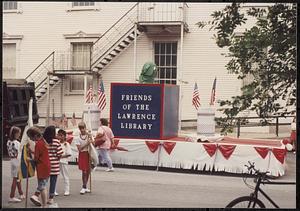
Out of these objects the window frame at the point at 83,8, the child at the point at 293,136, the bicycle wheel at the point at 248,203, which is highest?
the window frame at the point at 83,8

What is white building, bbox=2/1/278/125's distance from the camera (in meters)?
6.42

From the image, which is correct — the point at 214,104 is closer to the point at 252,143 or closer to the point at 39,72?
the point at 252,143

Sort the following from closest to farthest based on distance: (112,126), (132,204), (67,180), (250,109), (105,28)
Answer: (250,109), (132,204), (67,180), (105,28), (112,126)

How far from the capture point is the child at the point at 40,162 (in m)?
6.08

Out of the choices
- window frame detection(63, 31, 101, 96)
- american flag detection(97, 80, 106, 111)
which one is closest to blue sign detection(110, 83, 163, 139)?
american flag detection(97, 80, 106, 111)

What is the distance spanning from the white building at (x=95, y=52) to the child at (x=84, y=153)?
0.35 meters

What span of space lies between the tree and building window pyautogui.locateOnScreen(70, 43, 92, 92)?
227 centimetres

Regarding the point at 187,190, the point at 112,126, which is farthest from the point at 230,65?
the point at 112,126

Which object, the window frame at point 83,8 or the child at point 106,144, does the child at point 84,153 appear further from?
the window frame at point 83,8

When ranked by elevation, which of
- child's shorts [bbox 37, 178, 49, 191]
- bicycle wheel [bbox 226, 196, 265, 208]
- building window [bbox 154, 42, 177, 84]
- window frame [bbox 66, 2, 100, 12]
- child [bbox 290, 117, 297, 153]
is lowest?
→ bicycle wheel [bbox 226, 196, 265, 208]

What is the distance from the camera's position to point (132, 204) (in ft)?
20.4

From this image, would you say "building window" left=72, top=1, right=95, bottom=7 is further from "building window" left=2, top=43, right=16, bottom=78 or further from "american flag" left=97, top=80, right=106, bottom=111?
"american flag" left=97, top=80, right=106, bottom=111

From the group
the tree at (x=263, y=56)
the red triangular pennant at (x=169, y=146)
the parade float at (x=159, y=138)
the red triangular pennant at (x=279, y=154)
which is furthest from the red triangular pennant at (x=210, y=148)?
the tree at (x=263, y=56)

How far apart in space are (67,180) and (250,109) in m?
2.69
